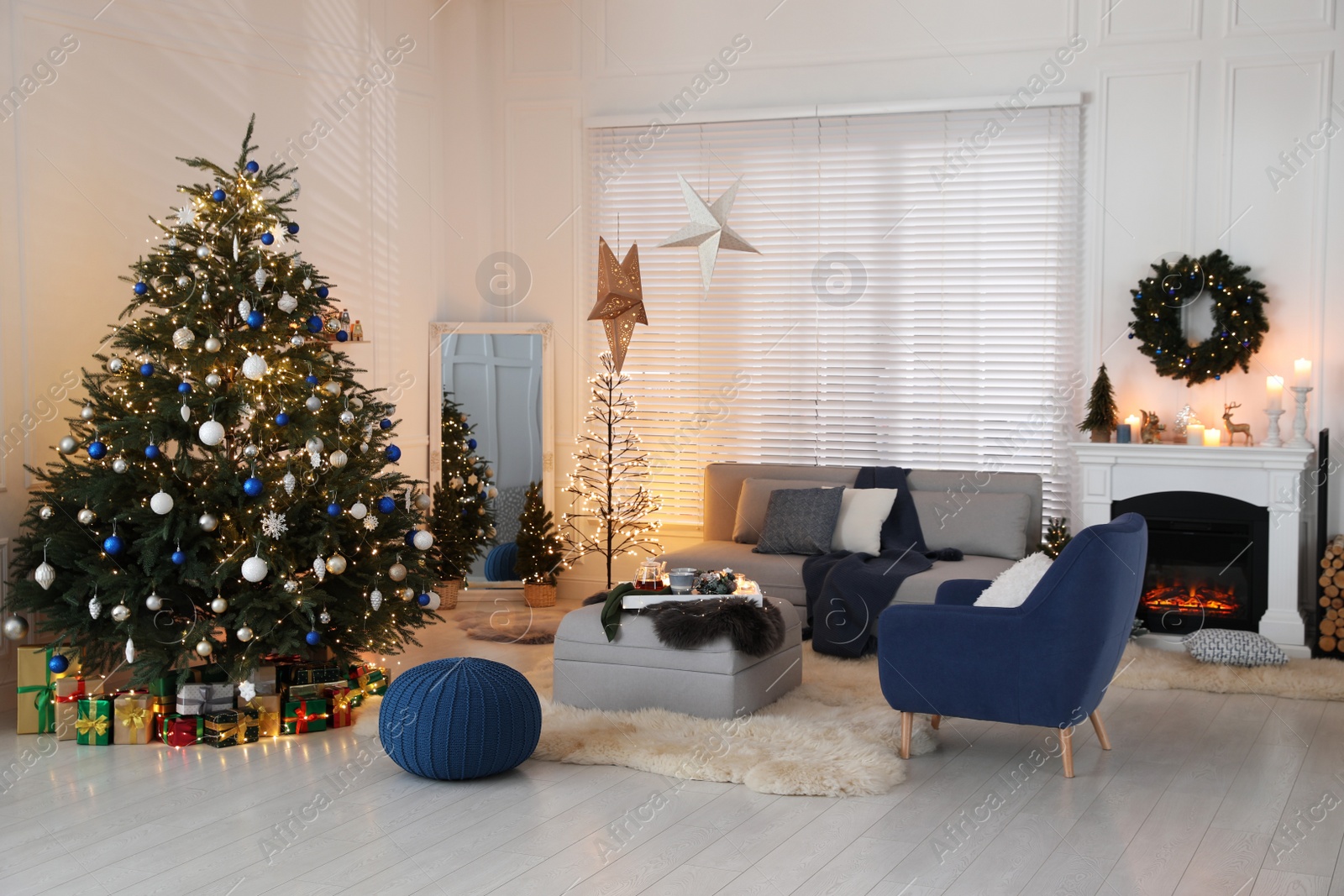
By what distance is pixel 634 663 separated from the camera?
190 inches

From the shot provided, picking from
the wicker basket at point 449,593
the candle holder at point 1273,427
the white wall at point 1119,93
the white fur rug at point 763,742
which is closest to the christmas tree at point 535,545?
the wicker basket at point 449,593

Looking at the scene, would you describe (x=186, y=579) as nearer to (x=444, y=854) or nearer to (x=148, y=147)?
(x=444, y=854)

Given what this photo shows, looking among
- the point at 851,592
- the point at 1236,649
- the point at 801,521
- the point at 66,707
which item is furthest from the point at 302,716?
the point at 1236,649

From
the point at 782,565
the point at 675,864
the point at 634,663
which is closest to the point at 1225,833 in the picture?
the point at 675,864

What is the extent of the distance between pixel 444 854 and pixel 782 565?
3.22 m

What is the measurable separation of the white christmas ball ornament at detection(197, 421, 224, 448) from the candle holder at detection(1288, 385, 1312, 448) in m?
5.15

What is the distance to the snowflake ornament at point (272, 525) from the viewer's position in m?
4.55

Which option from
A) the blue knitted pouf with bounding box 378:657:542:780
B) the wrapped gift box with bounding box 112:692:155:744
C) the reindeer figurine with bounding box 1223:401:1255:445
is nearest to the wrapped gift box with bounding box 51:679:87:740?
the wrapped gift box with bounding box 112:692:155:744

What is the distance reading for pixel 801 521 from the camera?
657 cm

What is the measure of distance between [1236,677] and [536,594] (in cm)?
395

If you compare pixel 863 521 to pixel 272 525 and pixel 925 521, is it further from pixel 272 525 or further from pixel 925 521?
pixel 272 525

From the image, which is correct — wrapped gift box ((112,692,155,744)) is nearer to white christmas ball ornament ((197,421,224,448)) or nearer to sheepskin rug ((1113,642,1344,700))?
white christmas ball ornament ((197,421,224,448))

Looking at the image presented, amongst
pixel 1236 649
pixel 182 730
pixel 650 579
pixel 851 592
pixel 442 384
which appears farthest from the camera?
pixel 442 384

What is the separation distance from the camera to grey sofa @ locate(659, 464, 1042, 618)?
6273 mm
